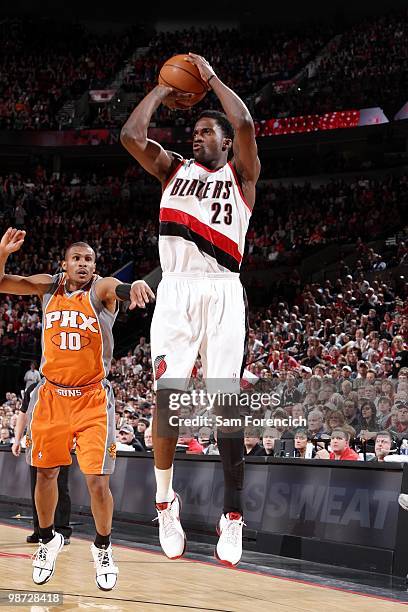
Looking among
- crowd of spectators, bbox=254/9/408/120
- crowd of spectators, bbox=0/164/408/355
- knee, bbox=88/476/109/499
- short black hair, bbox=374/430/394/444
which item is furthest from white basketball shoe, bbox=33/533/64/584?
crowd of spectators, bbox=254/9/408/120

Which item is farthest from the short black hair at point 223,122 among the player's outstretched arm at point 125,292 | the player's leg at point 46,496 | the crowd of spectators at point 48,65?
the crowd of spectators at point 48,65

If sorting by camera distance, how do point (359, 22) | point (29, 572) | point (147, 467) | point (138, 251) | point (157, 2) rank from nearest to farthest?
point (29, 572) < point (147, 467) < point (138, 251) < point (359, 22) < point (157, 2)

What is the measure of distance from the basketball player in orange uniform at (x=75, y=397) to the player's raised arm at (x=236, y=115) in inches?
64.6

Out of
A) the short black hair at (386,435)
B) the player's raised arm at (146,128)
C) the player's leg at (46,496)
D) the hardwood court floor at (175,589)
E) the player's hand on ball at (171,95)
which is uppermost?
the player's hand on ball at (171,95)

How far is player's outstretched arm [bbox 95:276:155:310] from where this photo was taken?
515 cm

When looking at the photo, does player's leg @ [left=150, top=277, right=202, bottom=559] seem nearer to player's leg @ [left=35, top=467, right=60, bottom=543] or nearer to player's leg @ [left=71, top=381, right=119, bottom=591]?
player's leg @ [left=71, top=381, right=119, bottom=591]

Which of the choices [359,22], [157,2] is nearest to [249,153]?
[359,22]

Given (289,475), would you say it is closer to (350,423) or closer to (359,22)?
(350,423)

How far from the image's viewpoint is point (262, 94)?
96.1 feet

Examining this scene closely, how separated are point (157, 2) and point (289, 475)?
29.4m

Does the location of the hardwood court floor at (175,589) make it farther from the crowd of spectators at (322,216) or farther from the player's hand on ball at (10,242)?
the crowd of spectators at (322,216)

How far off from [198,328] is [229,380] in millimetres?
337

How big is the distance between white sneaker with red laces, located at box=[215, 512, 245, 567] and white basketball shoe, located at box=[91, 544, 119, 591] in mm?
1486

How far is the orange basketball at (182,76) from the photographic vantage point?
4.94 m
